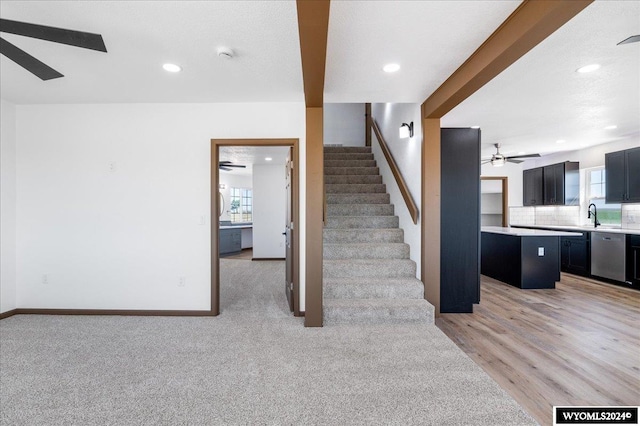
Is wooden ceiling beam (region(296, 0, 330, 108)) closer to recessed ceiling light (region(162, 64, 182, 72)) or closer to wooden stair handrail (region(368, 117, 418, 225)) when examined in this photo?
recessed ceiling light (region(162, 64, 182, 72))

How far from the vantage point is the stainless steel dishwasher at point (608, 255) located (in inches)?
199

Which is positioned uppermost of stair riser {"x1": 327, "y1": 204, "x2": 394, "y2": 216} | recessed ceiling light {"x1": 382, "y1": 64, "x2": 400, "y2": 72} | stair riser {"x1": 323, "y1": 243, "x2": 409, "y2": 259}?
recessed ceiling light {"x1": 382, "y1": 64, "x2": 400, "y2": 72}

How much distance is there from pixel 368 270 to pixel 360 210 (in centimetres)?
124

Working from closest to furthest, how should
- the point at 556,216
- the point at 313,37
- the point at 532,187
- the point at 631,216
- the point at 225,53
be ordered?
1. the point at 313,37
2. the point at 225,53
3. the point at 631,216
4. the point at 556,216
5. the point at 532,187

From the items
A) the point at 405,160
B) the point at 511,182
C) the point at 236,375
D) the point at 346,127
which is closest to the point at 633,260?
the point at 511,182

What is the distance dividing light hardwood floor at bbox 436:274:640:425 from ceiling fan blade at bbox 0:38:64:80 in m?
3.95

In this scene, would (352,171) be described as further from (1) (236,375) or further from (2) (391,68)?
(1) (236,375)

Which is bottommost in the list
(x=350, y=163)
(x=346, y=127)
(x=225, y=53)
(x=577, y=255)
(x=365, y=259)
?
(x=577, y=255)

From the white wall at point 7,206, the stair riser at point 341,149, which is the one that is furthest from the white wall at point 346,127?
the white wall at point 7,206

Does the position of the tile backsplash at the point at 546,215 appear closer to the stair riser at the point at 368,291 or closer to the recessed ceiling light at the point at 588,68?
the recessed ceiling light at the point at 588,68

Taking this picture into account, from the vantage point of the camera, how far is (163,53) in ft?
8.19

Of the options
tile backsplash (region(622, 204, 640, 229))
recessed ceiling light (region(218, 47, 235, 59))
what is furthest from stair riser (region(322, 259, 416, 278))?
tile backsplash (region(622, 204, 640, 229))

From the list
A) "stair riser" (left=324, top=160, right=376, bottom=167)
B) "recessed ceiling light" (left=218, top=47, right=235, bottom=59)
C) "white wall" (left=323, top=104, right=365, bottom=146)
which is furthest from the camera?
"white wall" (left=323, top=104, right=365, bottom=146)

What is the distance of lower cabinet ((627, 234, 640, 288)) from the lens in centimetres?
482
